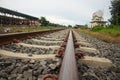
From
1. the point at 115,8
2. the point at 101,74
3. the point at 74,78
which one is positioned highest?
the point at 115,8

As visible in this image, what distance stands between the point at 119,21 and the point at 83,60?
22755mm

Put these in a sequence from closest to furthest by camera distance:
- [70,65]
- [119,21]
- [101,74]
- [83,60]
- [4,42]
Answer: [70,65] → [101,74] → [83,60] → [4,42] → [119,21]

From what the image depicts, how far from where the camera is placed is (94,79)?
2.98 m

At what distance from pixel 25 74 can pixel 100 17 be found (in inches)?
4015

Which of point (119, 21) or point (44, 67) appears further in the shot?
point (119, 21)

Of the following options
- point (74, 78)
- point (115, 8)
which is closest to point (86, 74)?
point (74, 78)

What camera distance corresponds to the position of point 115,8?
1092 inches

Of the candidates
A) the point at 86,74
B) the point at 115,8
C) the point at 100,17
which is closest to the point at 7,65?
the point at 86,74

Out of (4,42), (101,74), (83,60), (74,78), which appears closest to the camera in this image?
(74,78)

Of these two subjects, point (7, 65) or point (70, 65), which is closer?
point (70, 65)

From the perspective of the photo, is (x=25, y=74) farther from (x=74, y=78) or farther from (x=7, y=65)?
(x=74, y=78)

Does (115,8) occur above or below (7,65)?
above

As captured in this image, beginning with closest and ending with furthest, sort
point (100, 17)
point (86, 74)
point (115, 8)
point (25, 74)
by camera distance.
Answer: point (25, 74) → point (86, 74) → point (115, 8) → point (100, 17)

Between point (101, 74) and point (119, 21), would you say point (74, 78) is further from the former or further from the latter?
point (119, 21)
